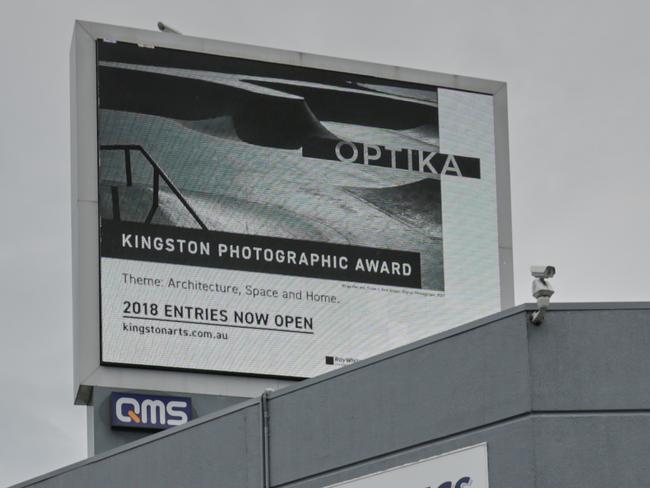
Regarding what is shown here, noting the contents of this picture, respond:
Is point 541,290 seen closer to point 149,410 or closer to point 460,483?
point 460,483

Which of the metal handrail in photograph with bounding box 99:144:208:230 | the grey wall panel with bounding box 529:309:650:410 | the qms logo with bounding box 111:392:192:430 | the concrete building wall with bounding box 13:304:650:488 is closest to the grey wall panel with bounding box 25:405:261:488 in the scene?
the concrete building wall with bounding box 13:304:650:488

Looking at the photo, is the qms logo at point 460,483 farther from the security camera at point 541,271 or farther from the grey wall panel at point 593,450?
the security camera at point 541,271

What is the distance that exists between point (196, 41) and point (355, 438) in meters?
9.14

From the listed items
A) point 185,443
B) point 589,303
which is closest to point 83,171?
point 185,443

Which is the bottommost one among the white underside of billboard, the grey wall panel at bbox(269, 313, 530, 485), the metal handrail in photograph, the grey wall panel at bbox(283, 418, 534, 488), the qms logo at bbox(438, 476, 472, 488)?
the qms logo at bbox(438, 476, 472, 488)

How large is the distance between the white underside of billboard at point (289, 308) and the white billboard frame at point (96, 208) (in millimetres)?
138

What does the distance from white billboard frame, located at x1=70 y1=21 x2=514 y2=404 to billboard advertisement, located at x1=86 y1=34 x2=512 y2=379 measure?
108 mm

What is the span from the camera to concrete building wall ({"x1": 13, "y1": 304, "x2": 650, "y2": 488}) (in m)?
18.0

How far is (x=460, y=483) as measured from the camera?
18688 millimetres

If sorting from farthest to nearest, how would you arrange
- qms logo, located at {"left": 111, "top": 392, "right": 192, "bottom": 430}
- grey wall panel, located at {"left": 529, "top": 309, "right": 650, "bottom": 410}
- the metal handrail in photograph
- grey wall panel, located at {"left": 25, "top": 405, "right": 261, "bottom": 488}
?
the metal handrail in photograph < qms logo, located at {"left": 111, "top": 392, "right": 192, "bottom": 430} < grey wall panel, located at {"left": 25, "top": 405, "right": 261, "bottom": 488} < grey wall panel, located at {"left": 529, "top": 309, "right": 650, "bottom": 410}

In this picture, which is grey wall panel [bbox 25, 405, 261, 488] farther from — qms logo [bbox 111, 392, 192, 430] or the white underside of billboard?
the white underside of billboard

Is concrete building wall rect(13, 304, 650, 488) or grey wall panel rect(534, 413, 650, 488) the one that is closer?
grey wall panel rect(534, 413, 650, 488)

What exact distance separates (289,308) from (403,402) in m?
7.14

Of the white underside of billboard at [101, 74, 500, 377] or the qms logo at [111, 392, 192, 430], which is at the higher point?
the white underside of billboard at [101, 74, 500, 377]
